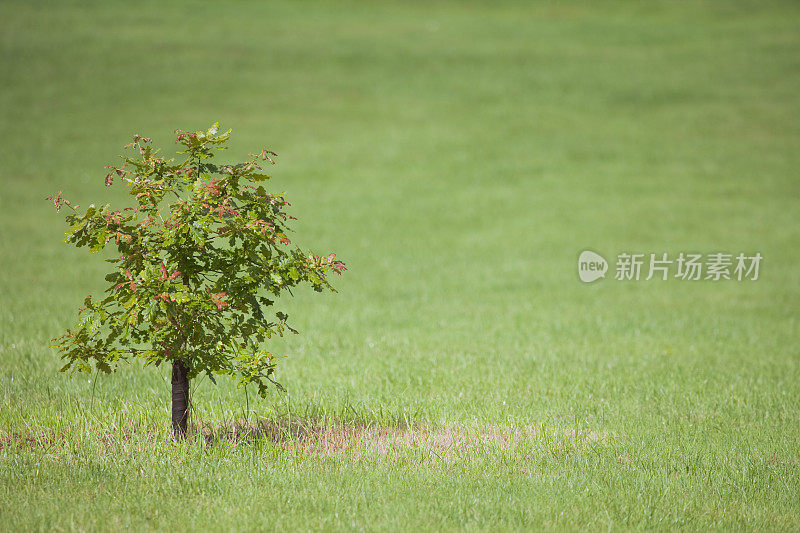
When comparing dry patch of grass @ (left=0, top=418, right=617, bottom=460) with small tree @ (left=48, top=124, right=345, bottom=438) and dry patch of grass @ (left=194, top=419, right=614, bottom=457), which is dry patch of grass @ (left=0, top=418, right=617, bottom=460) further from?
small tree @ (left=48, top=124, right=345, bottom=438)

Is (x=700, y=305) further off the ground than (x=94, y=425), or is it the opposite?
(x=700, y=305)

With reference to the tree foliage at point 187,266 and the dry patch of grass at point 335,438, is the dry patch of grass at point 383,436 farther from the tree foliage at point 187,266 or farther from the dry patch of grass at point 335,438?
the tree foliage at point 187,266

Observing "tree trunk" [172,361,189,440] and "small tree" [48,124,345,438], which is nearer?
"small tree" [48,124,345,438]

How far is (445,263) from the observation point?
18.5 m

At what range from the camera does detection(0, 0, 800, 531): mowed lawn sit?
6367 millimetres

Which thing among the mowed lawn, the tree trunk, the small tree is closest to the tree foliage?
the small tree

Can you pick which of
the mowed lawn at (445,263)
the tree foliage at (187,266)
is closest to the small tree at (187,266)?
the tree foliage at (187,266)

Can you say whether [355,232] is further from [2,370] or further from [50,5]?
[50,5]

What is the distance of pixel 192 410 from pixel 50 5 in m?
40.6

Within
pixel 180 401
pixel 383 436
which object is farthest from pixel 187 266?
pixel 383 436

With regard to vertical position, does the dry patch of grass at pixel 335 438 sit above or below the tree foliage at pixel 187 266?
below

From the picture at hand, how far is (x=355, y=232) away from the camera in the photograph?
21016 millimetres

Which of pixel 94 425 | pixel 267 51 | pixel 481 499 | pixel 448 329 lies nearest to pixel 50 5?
pixel 267 51

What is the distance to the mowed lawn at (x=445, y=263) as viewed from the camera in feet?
20.9
